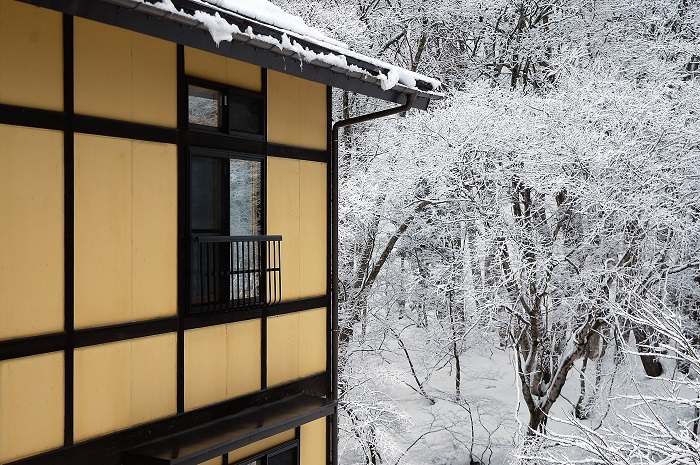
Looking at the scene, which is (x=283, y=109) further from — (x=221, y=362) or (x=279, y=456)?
(x=279, y=456)

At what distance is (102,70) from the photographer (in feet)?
15.0

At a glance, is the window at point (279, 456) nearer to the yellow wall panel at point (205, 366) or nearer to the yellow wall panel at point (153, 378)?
the yellow wall panel at point (205, 366)

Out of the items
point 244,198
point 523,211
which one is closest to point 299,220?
point 244,198

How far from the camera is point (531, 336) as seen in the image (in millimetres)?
12445

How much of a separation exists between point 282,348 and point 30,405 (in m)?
2.53

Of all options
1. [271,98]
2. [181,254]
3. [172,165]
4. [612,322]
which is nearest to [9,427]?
[181,254]

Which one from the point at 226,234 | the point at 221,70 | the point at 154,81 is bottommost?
the point at 226,234

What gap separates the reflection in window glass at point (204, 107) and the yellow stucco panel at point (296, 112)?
0.60 meters

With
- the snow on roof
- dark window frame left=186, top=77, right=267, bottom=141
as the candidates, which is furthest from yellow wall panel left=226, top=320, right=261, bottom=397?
the snow on roof

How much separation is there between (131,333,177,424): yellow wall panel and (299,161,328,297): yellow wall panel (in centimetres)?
178

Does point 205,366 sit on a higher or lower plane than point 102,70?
lower

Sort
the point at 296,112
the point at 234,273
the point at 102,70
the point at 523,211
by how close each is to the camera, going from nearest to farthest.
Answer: the point at 102,70, the point at 234,273, the point at 296,112, the point at 523,211

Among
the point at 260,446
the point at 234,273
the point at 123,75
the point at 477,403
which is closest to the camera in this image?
the point at 123,75

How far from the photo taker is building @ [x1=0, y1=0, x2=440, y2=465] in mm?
4145
